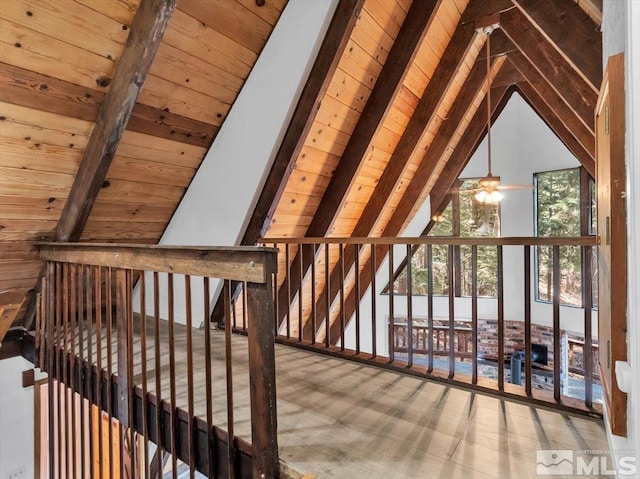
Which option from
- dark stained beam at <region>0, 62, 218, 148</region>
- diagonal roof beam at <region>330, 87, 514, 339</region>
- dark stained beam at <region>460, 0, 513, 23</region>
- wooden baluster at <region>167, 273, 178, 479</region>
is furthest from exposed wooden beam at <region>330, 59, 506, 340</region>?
wooden baluster at <region>167, 273, 178, 479</region>

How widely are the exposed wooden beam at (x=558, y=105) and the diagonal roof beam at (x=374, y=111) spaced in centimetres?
181

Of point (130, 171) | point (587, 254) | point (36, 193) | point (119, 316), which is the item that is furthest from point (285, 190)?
point (587, 254)

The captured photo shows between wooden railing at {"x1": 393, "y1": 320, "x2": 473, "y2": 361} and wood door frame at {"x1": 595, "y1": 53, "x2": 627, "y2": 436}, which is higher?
wood door frame at {"x1": 595, "y1": 53, "x2": 627, "y2": 436}

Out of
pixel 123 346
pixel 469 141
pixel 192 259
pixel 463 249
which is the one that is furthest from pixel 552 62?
pixel 463 249

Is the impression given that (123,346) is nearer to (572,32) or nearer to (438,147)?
(572,32)

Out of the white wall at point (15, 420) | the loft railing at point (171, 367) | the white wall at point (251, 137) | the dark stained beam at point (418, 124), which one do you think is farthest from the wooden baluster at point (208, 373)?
the white wall at point (15, 420)

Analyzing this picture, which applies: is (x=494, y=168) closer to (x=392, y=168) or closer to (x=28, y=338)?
(x=392, y=168)

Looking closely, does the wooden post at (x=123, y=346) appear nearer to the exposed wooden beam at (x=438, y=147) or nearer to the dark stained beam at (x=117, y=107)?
the dark stained beam at (x=117, y=107)

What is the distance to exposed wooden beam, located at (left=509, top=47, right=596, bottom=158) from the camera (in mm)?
3881

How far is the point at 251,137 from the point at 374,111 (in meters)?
1.10

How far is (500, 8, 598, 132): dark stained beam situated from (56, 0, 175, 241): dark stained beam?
2957mm

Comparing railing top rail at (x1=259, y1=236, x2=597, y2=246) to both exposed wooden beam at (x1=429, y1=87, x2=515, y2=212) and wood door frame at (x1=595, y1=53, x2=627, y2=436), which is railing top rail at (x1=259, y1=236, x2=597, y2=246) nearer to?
wood door frame at (x1=595, y1=53, x2=627, y2=436)

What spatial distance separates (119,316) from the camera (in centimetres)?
207

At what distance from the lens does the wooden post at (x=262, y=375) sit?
4.55 feet
